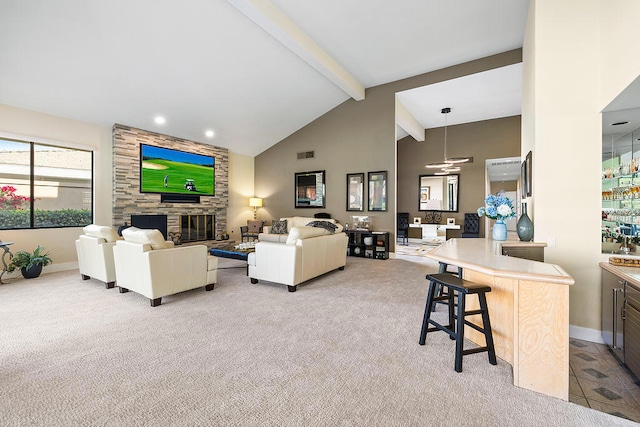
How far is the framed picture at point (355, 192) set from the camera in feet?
23.9

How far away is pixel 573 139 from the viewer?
266 centimetres

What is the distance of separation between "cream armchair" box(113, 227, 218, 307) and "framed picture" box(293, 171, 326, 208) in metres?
4.51

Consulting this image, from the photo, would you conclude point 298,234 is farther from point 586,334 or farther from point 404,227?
point 404,227

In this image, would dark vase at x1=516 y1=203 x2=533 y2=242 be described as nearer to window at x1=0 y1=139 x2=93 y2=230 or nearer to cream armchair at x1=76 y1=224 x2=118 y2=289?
cream armchair at x1=76 y1=224 x2=118 y2=289

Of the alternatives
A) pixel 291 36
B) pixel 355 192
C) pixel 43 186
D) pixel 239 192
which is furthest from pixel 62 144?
pixel 355 192

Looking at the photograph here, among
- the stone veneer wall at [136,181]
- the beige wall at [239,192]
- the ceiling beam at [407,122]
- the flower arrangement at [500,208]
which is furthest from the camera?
the beige wall at [239,192]

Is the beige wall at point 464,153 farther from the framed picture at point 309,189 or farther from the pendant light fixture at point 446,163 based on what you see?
the framed picture at point 309,189

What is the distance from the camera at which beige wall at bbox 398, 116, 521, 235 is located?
26.7 ft

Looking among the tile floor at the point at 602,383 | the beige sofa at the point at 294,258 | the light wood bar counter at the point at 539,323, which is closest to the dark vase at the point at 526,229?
the tile floor at the point at 602,383

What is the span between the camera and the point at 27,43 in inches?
150

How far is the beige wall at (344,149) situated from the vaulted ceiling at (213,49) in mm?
292

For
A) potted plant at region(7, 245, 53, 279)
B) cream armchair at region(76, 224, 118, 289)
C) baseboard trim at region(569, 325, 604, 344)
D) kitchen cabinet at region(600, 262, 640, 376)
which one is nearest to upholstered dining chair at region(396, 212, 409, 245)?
baseboard trim at region(569, 325, 604, 344)

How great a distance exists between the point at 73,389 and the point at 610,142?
4748mm

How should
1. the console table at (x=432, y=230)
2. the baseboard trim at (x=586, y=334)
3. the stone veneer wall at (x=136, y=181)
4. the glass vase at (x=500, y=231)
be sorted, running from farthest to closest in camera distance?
1. the console table at (x=432, y=230)
2. the stone veneer wall at (x=136, y=181)
3. the glass vase at (x=500, y=231)
4. the baseboard trim at (x=586, y=334)
